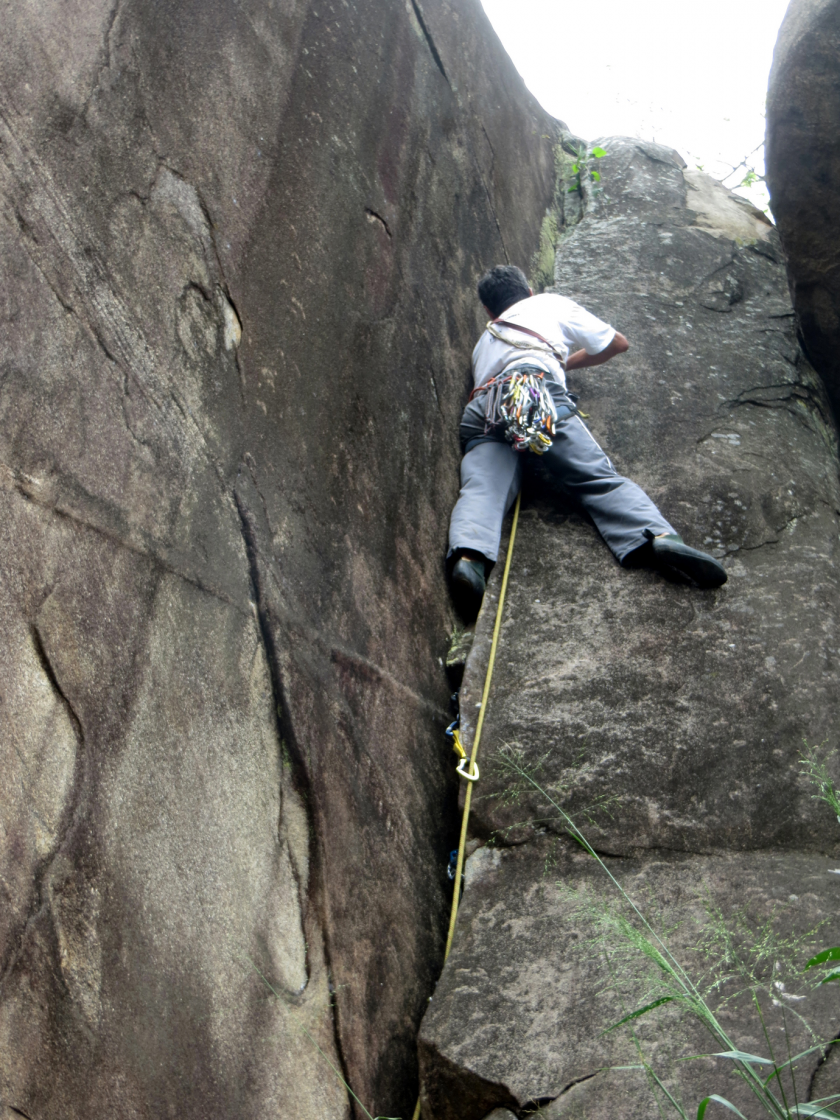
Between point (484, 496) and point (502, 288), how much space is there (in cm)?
88

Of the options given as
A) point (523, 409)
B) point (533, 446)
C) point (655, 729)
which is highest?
point (523, 409)

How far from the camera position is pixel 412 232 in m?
3.14

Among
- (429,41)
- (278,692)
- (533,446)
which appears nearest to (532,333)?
(533,446)

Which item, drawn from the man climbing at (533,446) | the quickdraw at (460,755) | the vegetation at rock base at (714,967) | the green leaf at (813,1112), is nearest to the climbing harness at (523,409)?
the man climbing at (533,446)

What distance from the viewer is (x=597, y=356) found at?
3.44 m

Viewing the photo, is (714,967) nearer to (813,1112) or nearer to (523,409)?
(813,1112)

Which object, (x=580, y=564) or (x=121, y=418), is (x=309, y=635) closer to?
(x=121, y=418)

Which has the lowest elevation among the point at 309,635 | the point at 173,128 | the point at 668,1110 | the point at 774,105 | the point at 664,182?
the point at 668,1110

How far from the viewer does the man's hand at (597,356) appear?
341cm

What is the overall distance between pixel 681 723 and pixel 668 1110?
36.4 inches

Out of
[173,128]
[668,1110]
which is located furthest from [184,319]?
[668,1110]

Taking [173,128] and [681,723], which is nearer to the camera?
[173,128]

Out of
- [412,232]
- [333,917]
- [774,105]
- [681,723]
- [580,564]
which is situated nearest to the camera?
[333,917]

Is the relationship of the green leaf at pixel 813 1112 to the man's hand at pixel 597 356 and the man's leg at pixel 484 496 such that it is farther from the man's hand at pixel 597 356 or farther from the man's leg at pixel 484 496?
the man's hand at pixel 597 356
